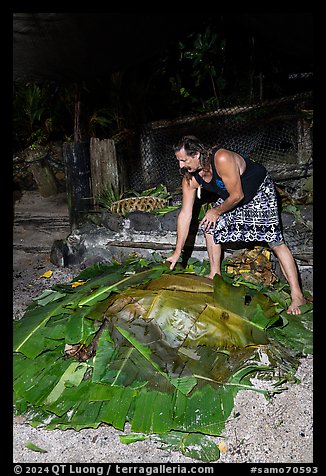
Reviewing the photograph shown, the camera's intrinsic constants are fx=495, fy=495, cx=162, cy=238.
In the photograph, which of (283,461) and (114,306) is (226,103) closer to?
(114,306)

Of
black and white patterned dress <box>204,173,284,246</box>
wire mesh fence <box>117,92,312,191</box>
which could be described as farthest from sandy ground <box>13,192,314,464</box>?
wire mesh fence <box>117,92,312,191</box>

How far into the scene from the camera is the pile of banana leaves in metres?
3.42

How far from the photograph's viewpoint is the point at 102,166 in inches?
264

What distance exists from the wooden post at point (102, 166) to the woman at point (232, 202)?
2101 millimetres

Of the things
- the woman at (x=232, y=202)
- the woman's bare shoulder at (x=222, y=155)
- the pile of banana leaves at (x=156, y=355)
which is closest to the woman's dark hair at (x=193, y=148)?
the woman at (x=232, y=202)

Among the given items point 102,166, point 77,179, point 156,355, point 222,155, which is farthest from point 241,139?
point 156,355

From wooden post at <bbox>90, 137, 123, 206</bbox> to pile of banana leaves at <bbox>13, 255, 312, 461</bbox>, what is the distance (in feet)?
7.81

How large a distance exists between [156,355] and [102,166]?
3522 mm

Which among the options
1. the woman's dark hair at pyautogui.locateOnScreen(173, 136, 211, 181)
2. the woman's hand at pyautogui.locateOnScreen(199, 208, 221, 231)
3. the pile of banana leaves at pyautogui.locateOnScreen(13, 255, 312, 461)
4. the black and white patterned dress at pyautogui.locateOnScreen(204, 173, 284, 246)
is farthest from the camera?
the black and white patterned dress at pyautogui.locateOnScreen(204, 173, 284, 246)

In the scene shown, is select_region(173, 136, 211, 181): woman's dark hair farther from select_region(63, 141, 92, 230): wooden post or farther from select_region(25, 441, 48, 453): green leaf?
select_region(25, 441, 48, 453): green leaf

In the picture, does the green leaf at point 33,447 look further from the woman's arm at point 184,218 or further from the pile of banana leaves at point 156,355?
the woman's arm at point 184,218

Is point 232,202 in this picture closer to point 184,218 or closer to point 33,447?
point 184,218

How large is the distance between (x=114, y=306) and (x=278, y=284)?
1.84 metres

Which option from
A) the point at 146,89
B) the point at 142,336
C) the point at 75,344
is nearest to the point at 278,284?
the point at 142,336
